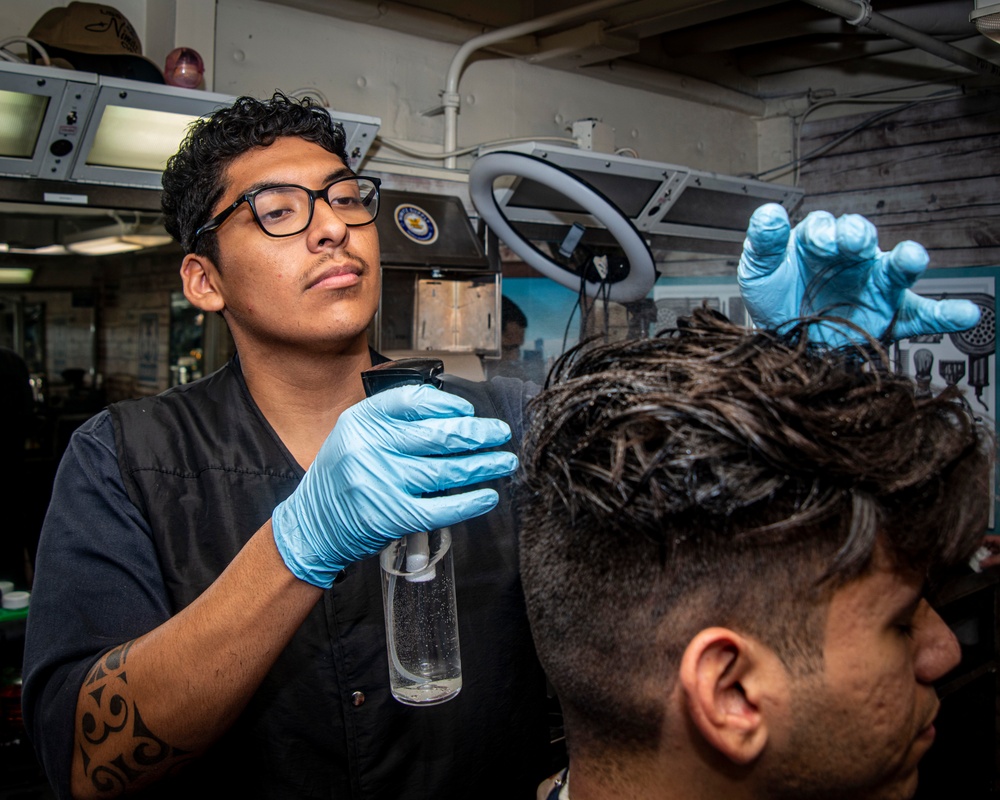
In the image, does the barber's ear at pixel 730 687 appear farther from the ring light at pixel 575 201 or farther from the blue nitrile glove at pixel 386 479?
the ring light at pixel 575 201

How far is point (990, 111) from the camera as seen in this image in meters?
3.82

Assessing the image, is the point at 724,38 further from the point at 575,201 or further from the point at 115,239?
the point at 115,239

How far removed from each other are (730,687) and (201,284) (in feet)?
4.00

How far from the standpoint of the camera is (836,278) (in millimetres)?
1330

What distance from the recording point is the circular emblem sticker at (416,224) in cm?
305

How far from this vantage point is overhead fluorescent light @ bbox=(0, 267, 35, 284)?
4.27 meters

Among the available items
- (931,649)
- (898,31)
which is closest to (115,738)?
(931,649)

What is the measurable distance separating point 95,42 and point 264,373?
1522mm

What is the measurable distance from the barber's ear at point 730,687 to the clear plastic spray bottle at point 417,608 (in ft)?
1.50

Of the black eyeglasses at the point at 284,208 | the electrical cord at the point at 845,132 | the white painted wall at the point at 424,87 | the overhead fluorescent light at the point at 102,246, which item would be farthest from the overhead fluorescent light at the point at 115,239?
the electrical cord at the point at 845,132

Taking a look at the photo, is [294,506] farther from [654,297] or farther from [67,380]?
[67,380]

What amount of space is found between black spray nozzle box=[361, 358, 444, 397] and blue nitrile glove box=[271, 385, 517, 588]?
0.07 metres

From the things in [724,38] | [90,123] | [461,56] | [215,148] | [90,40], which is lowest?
[215,148]

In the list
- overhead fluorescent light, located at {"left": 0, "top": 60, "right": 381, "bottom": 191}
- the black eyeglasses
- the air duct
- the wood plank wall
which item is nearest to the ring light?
overhead fluorescent light, located at {"left": 0, "top": 60, "right": 381, "bottom": 191}
